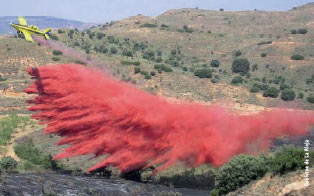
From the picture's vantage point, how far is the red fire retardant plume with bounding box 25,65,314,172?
3712cm

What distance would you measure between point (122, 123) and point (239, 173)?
34.4 ft

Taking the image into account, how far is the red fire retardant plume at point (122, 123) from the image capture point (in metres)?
37.1

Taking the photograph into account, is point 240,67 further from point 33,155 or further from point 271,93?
point 33,155

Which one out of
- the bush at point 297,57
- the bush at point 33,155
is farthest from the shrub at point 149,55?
the bush at point 33,155

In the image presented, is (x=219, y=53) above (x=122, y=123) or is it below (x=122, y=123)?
below

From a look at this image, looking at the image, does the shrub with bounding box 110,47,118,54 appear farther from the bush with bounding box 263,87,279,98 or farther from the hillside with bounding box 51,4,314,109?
the bush with bounding box 263,87,279,98

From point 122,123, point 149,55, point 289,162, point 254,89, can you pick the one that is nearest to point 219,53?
point 149,55

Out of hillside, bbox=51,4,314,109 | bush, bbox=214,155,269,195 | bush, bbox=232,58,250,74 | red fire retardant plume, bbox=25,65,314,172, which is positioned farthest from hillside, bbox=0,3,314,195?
red fire retardant plume, bbox=25,65,314,172

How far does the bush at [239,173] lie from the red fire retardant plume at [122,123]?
22.4 ft

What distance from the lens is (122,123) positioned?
3706 centimetres

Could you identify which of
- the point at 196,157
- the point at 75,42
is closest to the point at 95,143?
the point at 196,157

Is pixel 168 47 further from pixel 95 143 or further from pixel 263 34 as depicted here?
pixel 95 143

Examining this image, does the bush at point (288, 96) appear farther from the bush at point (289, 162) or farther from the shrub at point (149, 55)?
the bush at point (289, 162)

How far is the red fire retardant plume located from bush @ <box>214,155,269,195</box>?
6.83 meters
